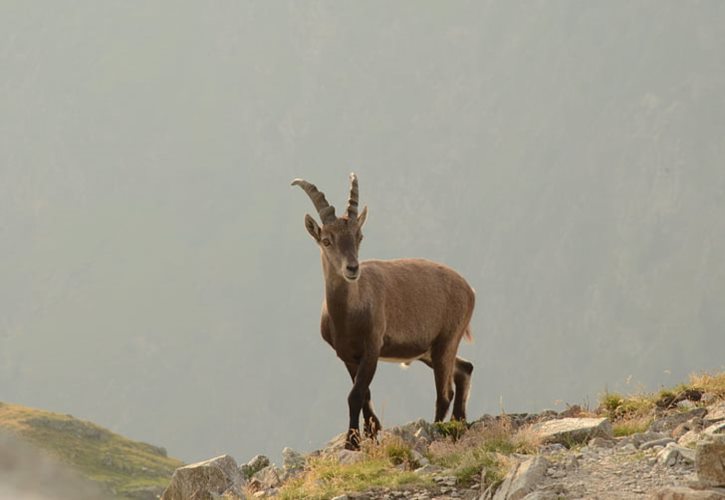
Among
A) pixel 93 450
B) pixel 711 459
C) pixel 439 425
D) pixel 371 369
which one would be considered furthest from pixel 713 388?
pixel 93 450

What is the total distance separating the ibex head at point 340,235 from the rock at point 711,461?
7.39 meters

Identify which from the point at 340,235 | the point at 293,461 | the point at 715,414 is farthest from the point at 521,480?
the point at 340,235

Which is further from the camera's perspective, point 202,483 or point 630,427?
point 202,483

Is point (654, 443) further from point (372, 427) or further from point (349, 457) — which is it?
point (372, 427)

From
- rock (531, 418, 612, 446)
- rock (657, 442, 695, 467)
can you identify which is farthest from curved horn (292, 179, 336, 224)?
rock (657, 442, 695, 467)

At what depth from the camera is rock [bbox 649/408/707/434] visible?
49.4ft

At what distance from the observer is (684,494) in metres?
9.51

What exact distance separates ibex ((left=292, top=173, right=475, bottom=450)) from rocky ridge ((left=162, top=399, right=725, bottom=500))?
4.76ft

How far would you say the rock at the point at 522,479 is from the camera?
11.4 m

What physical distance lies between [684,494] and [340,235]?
879 cm

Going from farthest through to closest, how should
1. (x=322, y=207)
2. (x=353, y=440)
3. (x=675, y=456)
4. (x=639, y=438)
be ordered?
1. (x=322, y=207)
2. (x=353, y=440)
3. (x=639, y=438)
4. (x=675, y=456)

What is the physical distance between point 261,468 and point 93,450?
62.1m

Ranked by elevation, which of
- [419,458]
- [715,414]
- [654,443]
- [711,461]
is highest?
[715,414]

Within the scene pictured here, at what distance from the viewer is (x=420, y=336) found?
1952cm
